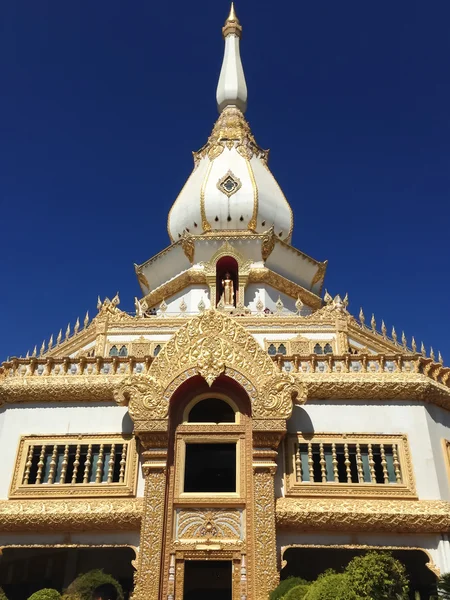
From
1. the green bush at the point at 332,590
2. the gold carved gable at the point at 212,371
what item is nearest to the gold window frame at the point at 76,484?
the gold carved gable at the point at 212,371

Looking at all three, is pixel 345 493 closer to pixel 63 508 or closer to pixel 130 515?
pixel 130 515

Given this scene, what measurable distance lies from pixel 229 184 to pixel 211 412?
17.5m

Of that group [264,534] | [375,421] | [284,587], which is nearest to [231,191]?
[375,421]

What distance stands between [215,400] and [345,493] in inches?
162

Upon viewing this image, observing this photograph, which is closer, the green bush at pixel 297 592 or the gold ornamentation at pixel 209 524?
the green bush at pixel 297 592

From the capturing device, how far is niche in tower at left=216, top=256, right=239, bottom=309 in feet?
87.9

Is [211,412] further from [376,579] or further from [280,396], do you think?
[376,579]

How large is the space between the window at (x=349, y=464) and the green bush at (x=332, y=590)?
337cm

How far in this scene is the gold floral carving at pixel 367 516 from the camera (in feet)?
Result: 45.5

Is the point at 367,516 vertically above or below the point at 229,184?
below

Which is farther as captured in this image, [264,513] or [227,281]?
[227,281]

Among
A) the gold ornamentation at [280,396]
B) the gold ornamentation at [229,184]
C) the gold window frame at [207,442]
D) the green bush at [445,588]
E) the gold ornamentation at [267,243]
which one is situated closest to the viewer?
the green bush at [445,588]

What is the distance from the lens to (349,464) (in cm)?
1469

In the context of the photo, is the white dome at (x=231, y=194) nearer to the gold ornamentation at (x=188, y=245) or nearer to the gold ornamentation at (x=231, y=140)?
the gold ornamentation at (x=231, y=140)
